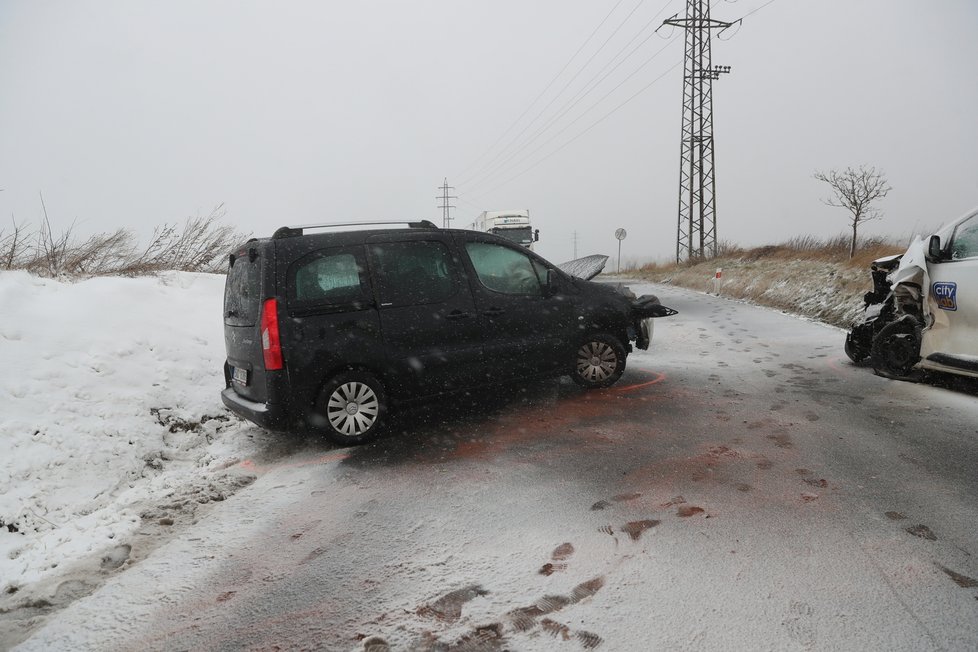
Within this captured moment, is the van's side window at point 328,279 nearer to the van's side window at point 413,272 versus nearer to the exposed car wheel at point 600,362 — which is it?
the van's side window at point 413,272

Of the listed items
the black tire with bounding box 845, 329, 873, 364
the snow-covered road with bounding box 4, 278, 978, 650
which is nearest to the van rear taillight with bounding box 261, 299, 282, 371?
the snow-covered road with bounding box 4, 278, 978, 650

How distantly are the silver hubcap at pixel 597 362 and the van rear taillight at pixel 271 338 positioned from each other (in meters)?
3.08

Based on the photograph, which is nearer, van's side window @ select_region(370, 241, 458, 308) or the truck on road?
van's side window @ select_region(370, 241, 458, 308)

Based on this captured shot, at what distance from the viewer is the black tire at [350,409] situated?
4.86 meters

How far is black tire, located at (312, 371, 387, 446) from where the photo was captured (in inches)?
191

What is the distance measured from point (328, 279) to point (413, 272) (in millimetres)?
751

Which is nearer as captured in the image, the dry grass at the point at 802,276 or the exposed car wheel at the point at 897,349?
the exposed car wheel at the point at 897,349

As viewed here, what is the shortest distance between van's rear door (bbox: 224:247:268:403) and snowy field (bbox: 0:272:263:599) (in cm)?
59

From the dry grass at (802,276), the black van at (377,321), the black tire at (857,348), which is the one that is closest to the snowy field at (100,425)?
the black van at (377,321)

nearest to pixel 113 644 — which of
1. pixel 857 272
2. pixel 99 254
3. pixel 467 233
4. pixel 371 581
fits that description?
pixel 371 581

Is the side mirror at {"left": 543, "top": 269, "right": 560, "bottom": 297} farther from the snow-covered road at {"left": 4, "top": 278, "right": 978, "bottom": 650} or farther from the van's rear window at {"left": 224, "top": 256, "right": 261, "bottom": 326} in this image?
the van's rear window at {"left": 224, "top": 256, "right": 261, "bottom": 326}

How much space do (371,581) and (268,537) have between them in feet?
3.02

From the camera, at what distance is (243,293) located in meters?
5.07

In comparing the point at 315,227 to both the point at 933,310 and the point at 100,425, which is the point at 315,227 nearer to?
the point at 100,425
